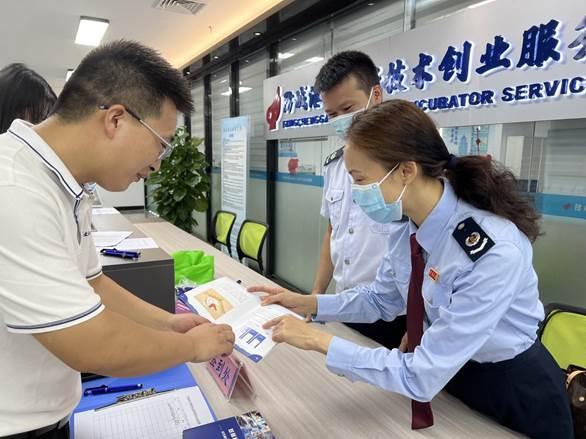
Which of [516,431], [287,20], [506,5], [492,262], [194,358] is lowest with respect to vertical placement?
[516,431]

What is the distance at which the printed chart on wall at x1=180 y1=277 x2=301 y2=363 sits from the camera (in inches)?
39.7

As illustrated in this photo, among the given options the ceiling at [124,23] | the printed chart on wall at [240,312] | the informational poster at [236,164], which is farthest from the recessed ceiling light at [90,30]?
the printed chart on wall at [240,312]

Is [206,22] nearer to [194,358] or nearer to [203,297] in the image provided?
[203,297]

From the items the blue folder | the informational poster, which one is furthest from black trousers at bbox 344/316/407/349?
the informational poster

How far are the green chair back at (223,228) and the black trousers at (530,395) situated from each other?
272 centimetres

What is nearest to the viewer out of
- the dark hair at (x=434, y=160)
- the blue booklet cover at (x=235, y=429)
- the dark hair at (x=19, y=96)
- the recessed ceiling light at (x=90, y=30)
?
the blue booklet cover at (x=235, y=429)

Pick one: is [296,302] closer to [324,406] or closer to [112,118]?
[324,406]

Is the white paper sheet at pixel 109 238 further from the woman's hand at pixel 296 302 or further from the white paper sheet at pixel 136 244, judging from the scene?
the woman's hand at pixel 296 302

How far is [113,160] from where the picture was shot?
0.76 meters

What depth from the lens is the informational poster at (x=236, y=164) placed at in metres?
4.52

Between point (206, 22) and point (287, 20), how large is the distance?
49.2 inches

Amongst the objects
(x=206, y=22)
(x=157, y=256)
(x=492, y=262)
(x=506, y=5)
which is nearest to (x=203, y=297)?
(x=157, y=256)

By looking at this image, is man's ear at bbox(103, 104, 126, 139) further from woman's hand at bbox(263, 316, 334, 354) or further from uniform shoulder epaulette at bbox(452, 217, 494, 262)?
uniform shoulder epaulette at bbox(452, 217, 494, 262)

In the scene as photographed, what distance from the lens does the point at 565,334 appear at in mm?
1477
